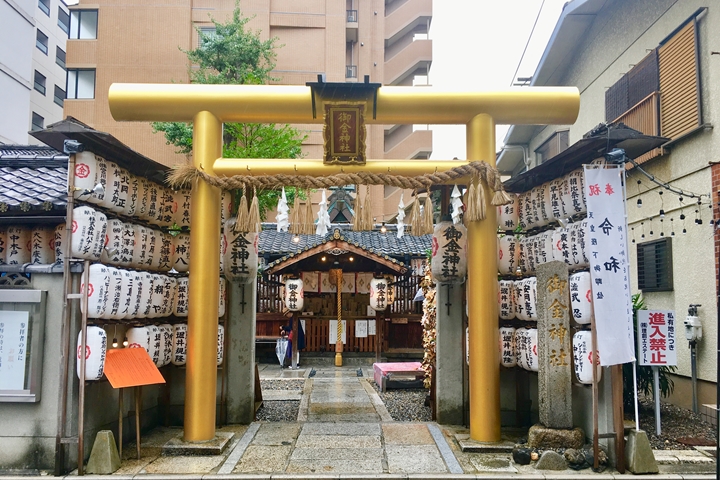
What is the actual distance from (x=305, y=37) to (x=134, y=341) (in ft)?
91.8

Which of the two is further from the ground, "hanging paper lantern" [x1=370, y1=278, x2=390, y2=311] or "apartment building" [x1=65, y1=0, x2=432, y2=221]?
"apartment building" [x1=65, y1=0, x2=432, y2=221]

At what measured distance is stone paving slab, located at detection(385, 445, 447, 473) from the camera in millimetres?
7078

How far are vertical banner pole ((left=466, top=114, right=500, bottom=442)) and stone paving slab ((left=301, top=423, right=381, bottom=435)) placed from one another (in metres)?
1.90

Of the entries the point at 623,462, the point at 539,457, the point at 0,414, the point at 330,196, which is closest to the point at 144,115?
the point at 0,414

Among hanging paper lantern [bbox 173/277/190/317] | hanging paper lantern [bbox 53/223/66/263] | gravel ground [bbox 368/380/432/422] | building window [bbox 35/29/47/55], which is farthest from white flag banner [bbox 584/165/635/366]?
building window [bbox 35/29/47/55]

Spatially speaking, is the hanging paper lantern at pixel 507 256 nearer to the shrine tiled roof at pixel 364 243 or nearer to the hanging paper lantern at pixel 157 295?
the hanging paper lantern at pixel 157 295

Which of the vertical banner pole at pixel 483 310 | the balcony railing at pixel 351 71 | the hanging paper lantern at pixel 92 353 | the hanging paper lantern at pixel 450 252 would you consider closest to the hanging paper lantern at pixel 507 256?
the hanging paper lantern at pixel 450 252

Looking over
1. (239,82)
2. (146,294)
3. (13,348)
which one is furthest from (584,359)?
(239,82)

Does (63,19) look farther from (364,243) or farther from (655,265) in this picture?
(655,265)

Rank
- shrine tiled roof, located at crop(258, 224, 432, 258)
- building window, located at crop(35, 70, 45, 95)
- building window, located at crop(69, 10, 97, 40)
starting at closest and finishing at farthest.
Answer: shrine tiled roof, located at crop(258, 224, 432, 258)
building window, located at crop(69, 10, 97, 40)
building window, located at crop(35, 70, 45, 95)

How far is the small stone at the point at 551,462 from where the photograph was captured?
7000 millimetres

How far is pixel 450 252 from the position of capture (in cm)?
959

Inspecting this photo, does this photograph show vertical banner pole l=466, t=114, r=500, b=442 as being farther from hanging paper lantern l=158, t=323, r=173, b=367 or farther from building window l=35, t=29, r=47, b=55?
building window l=35, t=29, r=47, b=55

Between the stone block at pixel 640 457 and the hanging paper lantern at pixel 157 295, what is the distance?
24.6 ft
